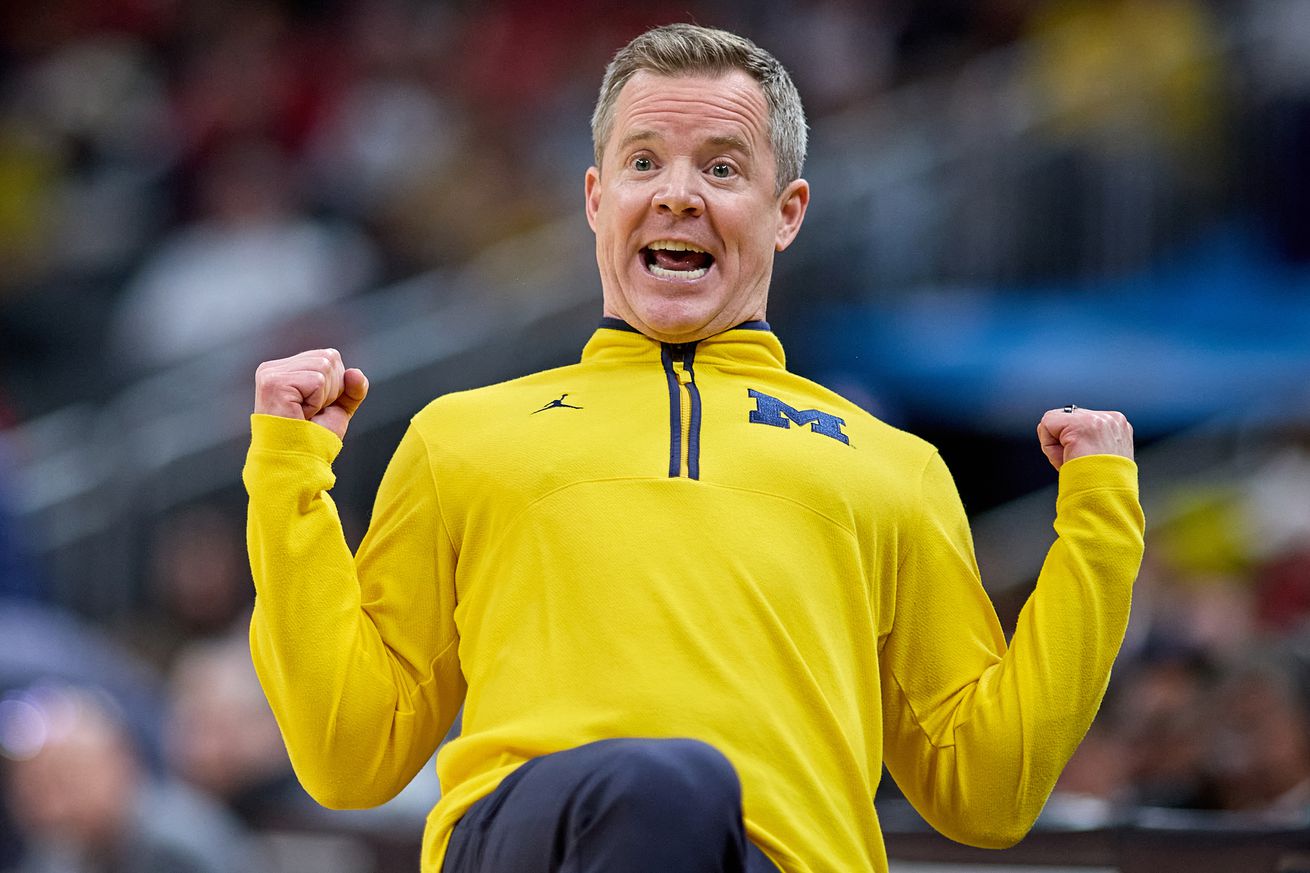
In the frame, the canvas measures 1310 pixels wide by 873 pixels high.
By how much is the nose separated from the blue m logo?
26cm

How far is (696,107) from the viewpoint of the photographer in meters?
2.76

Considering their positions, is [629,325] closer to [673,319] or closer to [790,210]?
[673,319]

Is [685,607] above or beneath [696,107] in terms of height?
beneath

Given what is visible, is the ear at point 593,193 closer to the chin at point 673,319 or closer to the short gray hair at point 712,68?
the short gray hair at point 712,68

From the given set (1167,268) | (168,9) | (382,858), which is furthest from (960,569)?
(168,9)

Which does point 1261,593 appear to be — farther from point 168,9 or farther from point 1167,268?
point 168,9

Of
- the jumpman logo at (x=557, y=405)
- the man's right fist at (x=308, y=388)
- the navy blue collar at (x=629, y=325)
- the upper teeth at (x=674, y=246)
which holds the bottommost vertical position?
the jumpman logo at (x=557, y=405)

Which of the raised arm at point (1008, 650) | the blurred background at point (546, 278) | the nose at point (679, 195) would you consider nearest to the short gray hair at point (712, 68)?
the nose at point (679, 195)

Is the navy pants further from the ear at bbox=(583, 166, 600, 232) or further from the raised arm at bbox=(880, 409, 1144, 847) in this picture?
the ear at bbox=(583, 166, 600, 232)

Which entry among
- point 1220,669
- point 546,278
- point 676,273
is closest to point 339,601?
point 676,273

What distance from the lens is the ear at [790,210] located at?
2906 mm

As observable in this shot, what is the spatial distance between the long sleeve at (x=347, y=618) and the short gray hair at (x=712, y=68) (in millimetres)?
589

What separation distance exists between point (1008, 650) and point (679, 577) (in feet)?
1.72

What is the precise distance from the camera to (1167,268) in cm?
902
